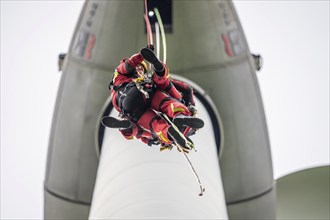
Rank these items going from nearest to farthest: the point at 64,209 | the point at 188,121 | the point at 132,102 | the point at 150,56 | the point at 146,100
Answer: the point at 150,56 → the point at 188,121 → the point at 132,102 → the point at 146,100 → the point at 64,209

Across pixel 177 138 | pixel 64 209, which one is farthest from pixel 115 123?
pixel 64 209

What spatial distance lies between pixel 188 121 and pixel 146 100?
2.50ft

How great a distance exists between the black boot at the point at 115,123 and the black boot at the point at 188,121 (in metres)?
0.78

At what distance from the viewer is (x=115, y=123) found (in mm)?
8844

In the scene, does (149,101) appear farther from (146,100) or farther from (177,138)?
(177,138)

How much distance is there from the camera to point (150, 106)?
8.84 metres

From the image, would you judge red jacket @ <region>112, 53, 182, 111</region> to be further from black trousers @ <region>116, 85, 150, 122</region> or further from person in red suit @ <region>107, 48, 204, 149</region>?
black trousers @ <region>116, 85, 150, 122</region>

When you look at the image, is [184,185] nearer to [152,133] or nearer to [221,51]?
[152,133]

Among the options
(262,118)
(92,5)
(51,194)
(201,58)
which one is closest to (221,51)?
Answer: (201,58)

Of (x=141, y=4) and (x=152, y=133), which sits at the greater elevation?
(x=141, y=4)

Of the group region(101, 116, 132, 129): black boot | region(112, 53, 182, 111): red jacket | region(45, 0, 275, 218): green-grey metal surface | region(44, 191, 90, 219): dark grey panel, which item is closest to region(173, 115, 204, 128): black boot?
region(112, 53, 182, 111): red jacket

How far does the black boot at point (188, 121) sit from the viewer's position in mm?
8164

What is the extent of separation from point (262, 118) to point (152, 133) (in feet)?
14.8

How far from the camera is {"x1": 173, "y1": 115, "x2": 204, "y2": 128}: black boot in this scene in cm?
816
